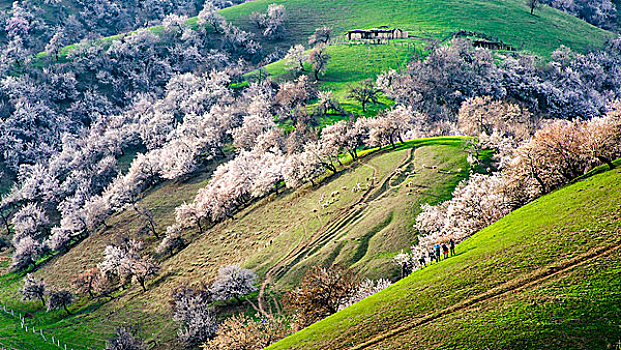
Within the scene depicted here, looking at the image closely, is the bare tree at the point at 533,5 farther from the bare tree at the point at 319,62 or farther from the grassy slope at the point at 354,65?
the bare tree at the point at 319,62

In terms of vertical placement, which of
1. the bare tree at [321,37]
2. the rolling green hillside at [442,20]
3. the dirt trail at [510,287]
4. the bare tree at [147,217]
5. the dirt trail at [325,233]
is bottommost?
the bare tree at [147,217]

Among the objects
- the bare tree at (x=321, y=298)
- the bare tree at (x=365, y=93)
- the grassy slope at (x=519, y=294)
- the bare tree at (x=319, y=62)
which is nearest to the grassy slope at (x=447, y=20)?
the bare tree at (x=319, y=62)

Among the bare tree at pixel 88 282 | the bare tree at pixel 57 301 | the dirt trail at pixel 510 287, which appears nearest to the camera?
the dirt trail at pixel 510 287

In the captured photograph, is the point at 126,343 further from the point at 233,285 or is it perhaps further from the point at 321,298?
the point at 321,298

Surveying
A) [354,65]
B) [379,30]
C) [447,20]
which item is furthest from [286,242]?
[447,20]

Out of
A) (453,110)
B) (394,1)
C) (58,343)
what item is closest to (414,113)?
(453,110)

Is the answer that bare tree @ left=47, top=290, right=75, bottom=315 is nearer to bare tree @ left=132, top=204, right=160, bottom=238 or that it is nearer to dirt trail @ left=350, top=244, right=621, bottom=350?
bare tree @ left=132, top=204, right=160, bottom=238

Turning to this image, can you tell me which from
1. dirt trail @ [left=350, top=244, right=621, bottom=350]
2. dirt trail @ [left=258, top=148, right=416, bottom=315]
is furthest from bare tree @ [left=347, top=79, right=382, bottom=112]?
dirt trail @ [left=350, top=244, right=621, bottom=350]

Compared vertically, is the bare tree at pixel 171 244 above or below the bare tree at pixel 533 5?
below
